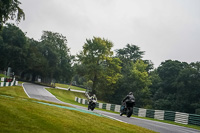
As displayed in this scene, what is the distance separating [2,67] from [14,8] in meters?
48.4

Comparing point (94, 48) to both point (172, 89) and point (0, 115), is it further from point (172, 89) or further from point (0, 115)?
point (0, 115)

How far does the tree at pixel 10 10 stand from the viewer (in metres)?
18.3

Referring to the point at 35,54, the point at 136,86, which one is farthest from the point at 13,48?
the point at 136,86

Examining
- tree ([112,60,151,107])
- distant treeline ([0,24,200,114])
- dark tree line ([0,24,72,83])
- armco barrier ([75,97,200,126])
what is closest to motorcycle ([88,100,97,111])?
armco barrier ([75,97,200,126])

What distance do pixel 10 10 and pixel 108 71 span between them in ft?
139

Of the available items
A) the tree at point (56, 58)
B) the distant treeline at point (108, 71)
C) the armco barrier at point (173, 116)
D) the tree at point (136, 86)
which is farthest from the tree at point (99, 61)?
the armco barrier at point (173, 116)

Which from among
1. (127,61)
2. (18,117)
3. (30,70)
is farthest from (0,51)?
(18,117)

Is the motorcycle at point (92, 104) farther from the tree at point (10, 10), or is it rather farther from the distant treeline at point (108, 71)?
the distant treeline at point (108, 71)

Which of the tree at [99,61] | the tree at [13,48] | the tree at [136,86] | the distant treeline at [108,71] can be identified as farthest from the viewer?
the tree at [13,48]

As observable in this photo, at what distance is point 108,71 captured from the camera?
6062 cm

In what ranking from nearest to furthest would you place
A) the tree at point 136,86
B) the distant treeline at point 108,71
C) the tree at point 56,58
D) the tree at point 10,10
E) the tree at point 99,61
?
the tree at point 10,10, the distant treeline at point 108,71, the tree at point 99,61, the tree at point 136,86, the tree at point 56,58

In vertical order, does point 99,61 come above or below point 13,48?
below

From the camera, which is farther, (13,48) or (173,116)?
(13,48)

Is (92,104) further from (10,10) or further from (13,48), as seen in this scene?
(13,48)
